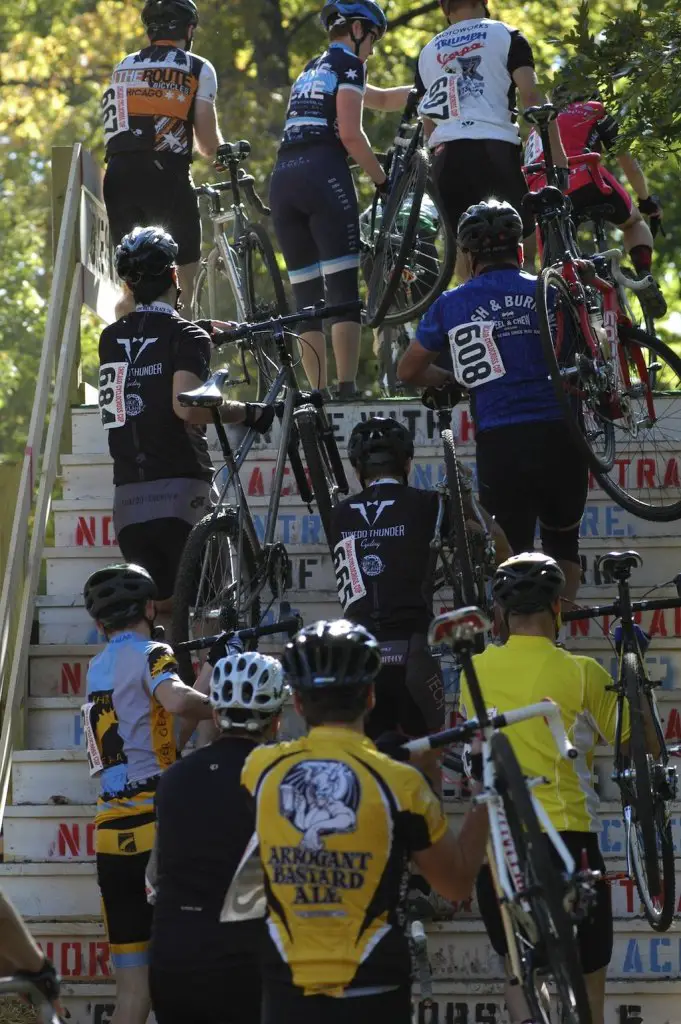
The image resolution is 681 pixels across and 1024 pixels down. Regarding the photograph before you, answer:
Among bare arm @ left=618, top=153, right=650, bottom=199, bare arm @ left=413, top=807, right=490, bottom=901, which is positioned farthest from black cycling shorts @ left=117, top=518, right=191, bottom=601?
bare arm @ left=618, top=153, right=650, bottom=199

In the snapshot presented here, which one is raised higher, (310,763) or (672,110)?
(672,110)

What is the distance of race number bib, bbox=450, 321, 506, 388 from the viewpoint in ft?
26.9

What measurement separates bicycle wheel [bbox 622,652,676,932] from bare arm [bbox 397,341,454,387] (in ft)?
6.13

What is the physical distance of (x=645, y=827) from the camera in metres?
7.00

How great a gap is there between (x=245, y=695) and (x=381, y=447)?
2.08 meters

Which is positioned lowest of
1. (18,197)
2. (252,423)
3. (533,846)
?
(533,846)

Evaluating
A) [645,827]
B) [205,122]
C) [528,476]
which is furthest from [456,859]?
[205,122]

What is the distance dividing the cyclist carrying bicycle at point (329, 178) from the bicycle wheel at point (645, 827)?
13.6 feet

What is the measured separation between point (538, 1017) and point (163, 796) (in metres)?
1.28

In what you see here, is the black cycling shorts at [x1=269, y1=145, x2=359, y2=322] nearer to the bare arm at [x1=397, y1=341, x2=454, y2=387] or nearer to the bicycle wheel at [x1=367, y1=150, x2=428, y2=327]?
the bicycle wheel at [x1=367, y1=150, x2=428, y2=327]

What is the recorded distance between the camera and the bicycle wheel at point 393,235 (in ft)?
34.8

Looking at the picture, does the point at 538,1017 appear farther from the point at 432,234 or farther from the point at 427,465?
the point at 432,234

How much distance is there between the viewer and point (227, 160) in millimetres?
11430

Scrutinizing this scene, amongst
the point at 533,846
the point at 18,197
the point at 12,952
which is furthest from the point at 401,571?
the point at 18,197
